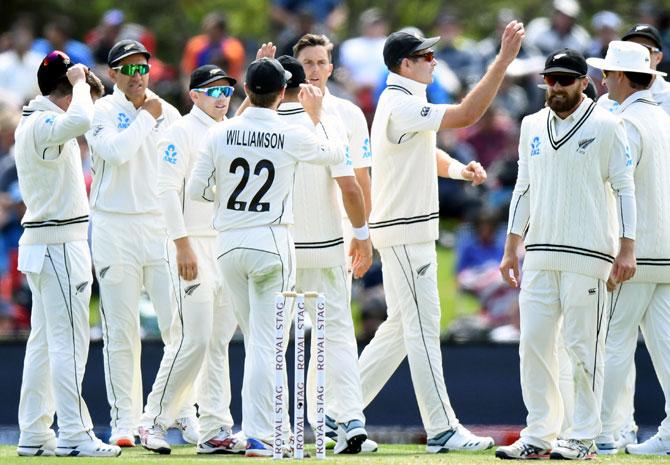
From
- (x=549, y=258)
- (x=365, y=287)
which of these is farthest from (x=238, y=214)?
(x=365, y=287)

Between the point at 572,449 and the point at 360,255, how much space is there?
190cm

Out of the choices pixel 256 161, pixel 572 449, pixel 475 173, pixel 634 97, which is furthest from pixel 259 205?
pixel 634 97

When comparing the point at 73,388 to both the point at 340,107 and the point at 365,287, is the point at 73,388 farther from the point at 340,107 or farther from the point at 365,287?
the point at 365,287

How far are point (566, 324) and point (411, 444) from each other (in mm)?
2267

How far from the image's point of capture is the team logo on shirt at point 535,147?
9492 millimetres

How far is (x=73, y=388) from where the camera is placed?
976cm

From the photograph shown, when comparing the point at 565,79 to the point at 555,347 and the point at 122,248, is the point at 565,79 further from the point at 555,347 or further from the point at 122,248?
the point at 122,248

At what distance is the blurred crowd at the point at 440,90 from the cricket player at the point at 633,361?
452cm

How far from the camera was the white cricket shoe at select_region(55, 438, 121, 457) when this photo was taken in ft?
31.9

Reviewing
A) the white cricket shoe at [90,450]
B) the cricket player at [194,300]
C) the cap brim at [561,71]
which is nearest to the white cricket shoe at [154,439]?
the cricket player at [194,300]

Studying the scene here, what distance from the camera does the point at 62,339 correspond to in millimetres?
9789

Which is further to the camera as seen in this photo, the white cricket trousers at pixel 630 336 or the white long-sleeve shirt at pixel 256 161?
the white cricket trousers at pixel 630 336

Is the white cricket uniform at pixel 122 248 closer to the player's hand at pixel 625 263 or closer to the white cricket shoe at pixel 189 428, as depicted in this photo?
the white cricket shoe at pixel 189 428

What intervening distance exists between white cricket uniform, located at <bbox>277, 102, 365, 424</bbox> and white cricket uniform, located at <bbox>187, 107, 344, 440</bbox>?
2.47 feet
